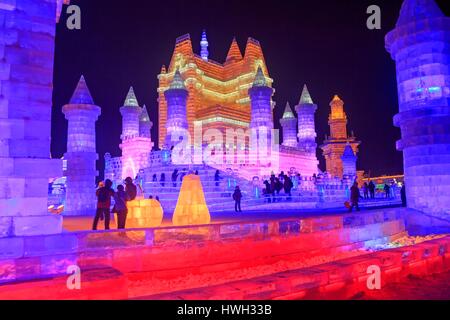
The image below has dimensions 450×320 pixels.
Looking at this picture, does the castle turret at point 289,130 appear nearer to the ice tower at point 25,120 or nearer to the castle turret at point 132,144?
the castle turret at point 132,144

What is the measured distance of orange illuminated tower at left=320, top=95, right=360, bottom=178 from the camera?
195 feet

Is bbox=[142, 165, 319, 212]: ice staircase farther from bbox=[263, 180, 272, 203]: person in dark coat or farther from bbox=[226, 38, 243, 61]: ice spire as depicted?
bbox=[226, 38, 243, 61]: ice spire

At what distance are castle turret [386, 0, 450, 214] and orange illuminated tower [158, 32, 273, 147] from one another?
38853mm

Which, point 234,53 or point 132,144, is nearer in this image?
point 132,144

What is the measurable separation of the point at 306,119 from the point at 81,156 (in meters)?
31.5

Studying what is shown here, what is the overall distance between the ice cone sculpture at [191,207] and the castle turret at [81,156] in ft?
36.0

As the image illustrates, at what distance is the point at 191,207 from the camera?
11.9m

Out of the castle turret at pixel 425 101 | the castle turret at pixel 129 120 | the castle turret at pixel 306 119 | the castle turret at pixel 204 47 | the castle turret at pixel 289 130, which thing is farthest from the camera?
the castle turret at pixel 204 47

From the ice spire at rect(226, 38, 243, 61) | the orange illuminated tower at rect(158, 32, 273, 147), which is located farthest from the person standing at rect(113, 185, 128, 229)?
the ice spire at rect(226, 38, 243, 61)

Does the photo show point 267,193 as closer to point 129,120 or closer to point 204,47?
point 129,120

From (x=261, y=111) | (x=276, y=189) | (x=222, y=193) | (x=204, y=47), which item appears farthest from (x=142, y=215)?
(x=204, y=47)

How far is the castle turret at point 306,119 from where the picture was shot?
47000 mm

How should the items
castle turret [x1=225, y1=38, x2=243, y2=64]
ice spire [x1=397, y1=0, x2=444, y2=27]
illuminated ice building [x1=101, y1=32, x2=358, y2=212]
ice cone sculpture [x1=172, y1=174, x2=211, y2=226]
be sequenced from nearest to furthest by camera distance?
1. ice spire [x1=397, y1=0, x2=444, y2=27]
2. ice cone sculpture [x1=172, y1=174, x2=211, y2=226]
3. illuminated ice building [x1=101, y1=32, x2=358, y2=212]
4. castle turret [x1=225, y1=38, x2=243, y2=64]

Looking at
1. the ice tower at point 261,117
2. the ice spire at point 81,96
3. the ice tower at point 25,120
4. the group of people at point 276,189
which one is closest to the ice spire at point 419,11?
the group of people at point 276,189
